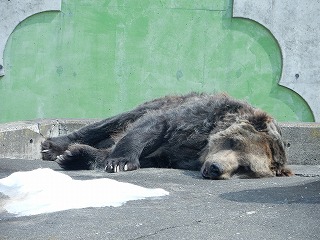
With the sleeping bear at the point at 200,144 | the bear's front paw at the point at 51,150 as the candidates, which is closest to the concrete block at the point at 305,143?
the sleeping bear at the point at 200,144

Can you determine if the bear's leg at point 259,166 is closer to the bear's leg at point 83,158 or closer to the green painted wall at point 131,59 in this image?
the bear's leg at point 83,158

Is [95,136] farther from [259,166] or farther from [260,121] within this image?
[259,166]

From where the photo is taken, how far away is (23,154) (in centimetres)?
873

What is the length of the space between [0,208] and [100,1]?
32.6 feet

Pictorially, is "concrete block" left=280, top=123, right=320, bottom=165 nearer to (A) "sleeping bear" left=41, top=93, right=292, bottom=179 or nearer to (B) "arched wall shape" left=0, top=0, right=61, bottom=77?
(A) "sleeping bear" left=41, top=93, right=292, bottom=179

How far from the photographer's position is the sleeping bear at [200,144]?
6.84 metres

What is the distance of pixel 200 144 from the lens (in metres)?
7.30

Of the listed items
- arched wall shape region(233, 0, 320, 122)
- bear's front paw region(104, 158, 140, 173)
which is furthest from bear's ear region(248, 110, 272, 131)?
arched wall shape region(233, 0, 320, 122)

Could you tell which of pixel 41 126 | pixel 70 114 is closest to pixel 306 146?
pixel 41 126

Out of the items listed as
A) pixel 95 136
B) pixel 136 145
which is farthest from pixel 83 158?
pixel 95 136

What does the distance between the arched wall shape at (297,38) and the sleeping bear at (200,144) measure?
7196 millimetres

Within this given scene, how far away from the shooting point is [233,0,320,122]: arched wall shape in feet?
48.3

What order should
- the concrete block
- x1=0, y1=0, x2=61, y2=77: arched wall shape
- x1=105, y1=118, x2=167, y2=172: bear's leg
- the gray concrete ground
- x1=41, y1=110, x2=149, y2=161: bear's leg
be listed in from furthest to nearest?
x1=0, y1=0, x2=61, y2=77: arched wall shape < the concrete block < x1=41, y1=110, x2=149, y2=161: bear's leg < x1=105, y1=118, x2=167, y2=172: bear's leg < the gray concrete ground

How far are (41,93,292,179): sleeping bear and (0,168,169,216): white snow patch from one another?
1213 millimetres
